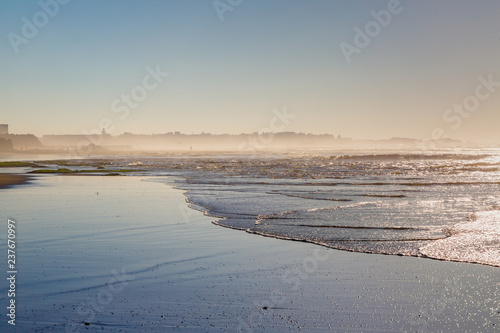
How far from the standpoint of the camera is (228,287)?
9289 mm

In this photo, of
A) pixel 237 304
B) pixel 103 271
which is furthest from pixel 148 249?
pixel 237 304

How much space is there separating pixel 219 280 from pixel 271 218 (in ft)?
30.4

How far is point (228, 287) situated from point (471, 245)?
8.44 m

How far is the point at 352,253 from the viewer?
12.5 m

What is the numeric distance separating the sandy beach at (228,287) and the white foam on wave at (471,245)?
77 cm

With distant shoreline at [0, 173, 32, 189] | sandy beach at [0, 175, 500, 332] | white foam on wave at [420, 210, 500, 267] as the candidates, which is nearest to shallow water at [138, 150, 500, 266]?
white foam on wave at [420, 210, 500, 267]

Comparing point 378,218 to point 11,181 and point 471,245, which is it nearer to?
point 471,245

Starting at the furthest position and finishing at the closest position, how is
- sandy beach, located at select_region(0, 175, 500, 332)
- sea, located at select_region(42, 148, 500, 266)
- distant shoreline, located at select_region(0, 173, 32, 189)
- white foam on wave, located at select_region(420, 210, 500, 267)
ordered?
distant shoreline, located at select_region(0, 173, 32, 189) < sea, located at select_region(42, 148, 500, 266) < white foam on wave, located at select_region(420, 210, 500, 267) < sandy beach, located at select_region(0, 175, 500, 332)

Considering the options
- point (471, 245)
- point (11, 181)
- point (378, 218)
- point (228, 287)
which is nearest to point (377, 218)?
point (378, 218)

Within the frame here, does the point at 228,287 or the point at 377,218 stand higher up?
the point at 228,287

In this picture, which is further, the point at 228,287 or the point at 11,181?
the point at 11,181

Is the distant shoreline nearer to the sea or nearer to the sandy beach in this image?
the sea

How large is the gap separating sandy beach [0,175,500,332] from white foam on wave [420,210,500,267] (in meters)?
0.77

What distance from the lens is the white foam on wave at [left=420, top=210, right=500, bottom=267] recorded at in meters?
11.7
